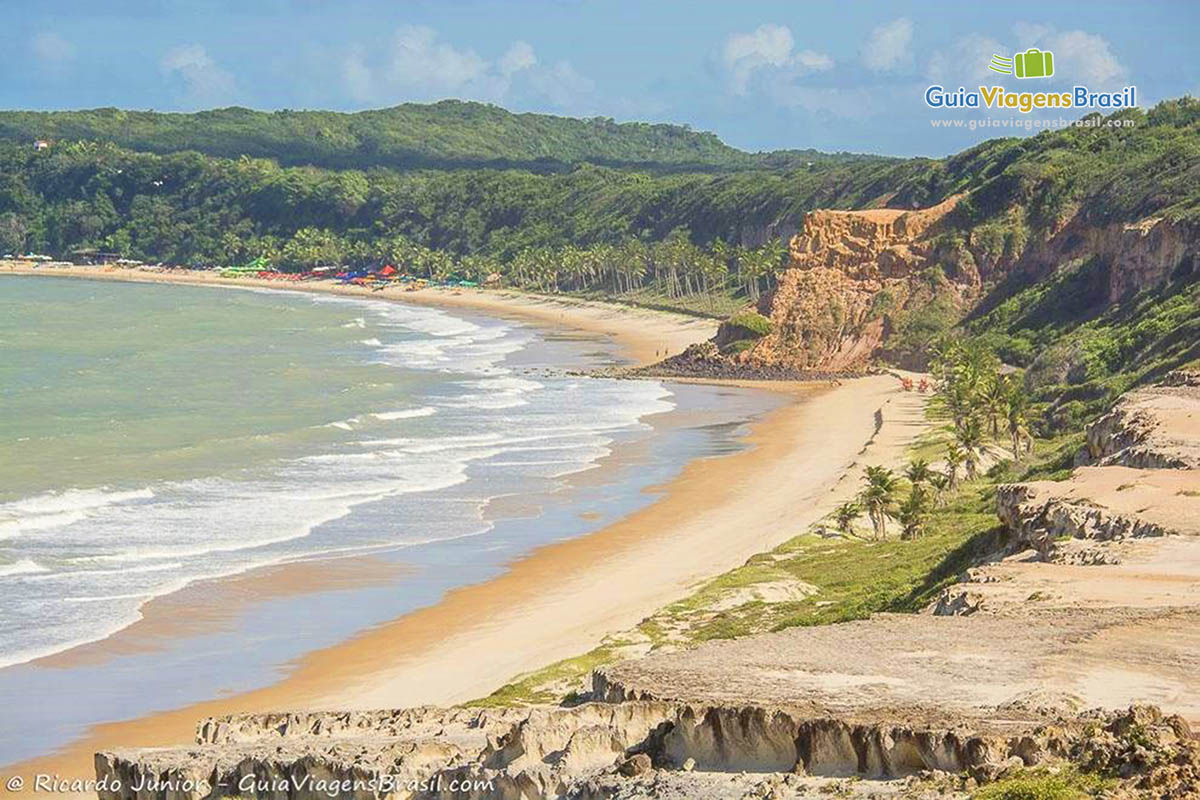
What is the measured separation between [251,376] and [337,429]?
22009 mm

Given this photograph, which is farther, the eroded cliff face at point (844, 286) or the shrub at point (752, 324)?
the shrub at point (752, 324)

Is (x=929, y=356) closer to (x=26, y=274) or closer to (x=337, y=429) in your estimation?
(x=337, y=429)

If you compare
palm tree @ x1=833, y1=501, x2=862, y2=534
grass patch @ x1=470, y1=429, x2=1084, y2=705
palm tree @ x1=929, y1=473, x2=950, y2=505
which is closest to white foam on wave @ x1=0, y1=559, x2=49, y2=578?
grass patch @ x1=470, y1=429, x2=1084, y2=705

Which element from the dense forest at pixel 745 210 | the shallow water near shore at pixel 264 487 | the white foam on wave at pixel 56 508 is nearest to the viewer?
the shallow water near shore at pixel 264 487

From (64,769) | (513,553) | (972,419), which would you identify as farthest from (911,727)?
(972,419)

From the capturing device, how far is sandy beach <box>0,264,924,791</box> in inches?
1275

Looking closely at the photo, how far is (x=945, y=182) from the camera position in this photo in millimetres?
128000

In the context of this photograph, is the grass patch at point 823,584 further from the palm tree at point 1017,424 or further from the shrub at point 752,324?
the shrub at point 752,324

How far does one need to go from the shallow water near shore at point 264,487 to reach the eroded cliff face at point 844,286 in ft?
32.8

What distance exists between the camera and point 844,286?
3846 inches

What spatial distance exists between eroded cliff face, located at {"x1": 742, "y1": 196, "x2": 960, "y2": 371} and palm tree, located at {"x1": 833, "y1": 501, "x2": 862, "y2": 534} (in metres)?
45.8

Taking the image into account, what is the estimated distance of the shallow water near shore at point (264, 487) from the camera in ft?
118

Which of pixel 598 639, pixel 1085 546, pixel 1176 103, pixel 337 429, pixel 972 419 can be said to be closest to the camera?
pixel 1085 546

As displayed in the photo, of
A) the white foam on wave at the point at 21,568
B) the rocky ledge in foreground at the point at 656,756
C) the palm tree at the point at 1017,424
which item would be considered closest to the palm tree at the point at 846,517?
the palm tree at the point at 1017,424
